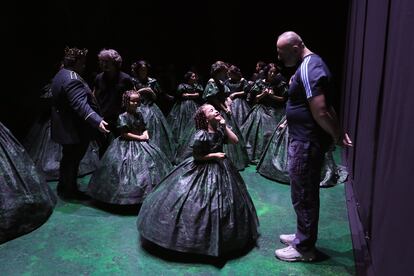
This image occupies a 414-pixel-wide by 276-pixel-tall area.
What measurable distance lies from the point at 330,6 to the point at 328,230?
522 centimetres

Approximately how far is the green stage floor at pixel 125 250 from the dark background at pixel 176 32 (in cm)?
288

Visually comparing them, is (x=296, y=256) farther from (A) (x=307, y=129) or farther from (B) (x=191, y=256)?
(A) (x=307, y=129)

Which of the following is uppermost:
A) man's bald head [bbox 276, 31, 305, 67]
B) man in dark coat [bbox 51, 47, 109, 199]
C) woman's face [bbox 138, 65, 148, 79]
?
man's bald head [bbox 276, 31, 305, 67]

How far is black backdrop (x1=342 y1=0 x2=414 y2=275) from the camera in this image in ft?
6.83

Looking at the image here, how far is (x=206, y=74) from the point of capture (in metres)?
8.37

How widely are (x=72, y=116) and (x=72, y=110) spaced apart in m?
0.07

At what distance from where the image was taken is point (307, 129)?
3092 millimetres

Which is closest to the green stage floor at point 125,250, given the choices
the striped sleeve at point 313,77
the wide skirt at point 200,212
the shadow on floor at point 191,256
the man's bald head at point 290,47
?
the shadow on floor at point 191,256

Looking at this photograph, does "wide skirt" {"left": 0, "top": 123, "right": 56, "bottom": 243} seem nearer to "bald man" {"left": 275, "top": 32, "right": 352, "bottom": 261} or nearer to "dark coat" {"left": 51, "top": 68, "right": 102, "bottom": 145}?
"dark coat" {"left": 51, "top": 68, "right": 102, "bottom": 145}

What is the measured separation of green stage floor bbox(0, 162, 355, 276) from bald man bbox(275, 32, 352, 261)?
0.77ft

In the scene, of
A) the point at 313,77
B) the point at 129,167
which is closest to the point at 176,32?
the point at 129,167

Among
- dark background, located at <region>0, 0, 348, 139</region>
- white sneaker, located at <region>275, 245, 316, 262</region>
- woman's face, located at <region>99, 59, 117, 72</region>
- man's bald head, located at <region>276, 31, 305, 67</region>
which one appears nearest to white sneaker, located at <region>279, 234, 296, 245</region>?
white sneaker, located at <region>275, 245, 316, 262</region>

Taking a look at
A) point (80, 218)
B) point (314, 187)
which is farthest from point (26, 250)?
point (314, 187)

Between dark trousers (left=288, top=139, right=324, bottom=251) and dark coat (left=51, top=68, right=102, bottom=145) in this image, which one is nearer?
dark trousers (left=288, top=139, right=324, bottom=251)
